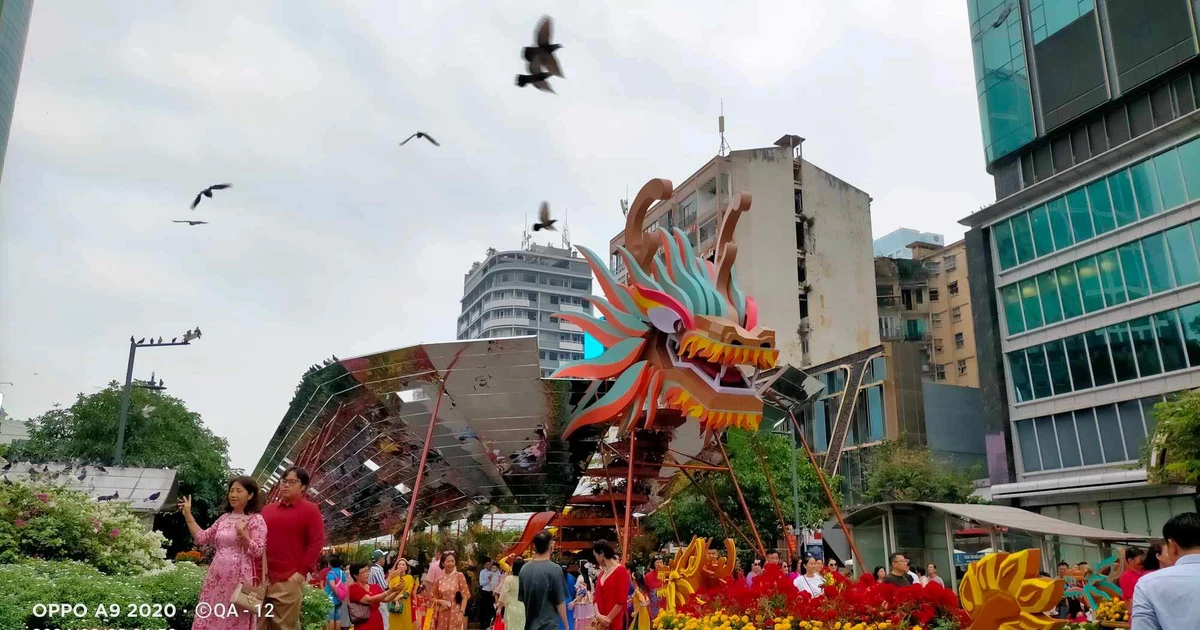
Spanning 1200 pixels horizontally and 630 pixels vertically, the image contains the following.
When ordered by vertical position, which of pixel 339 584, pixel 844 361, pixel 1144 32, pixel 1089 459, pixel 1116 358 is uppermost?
pixel 1144 32

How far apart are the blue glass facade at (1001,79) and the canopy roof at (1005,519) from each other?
1712 cm

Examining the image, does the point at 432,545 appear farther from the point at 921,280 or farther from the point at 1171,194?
the point at 921,280

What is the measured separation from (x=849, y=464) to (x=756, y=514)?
1448cm

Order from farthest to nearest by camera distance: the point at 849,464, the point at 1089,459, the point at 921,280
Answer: the point at 921,280 < the point at 849,464 < the point at 1089,459

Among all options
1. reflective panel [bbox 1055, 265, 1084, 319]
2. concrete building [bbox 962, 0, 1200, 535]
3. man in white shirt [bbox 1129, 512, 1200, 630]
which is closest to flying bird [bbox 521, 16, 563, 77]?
man in white shirt [bbox 1129, 512, 1200, 630]

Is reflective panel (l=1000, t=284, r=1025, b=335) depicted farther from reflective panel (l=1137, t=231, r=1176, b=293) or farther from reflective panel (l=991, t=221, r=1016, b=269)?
reflective panel (l=1137, t=231, r=1176, b=293)

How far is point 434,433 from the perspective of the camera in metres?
18.8

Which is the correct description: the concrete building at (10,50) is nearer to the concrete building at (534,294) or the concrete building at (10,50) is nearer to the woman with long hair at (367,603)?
the woman with long hair at (367,603)

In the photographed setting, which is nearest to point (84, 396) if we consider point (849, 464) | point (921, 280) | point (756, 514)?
point (756, 514)

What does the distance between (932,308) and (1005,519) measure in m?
39.7

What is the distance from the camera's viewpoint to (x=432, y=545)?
92.2 ft

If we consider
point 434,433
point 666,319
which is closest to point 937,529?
point 666,319

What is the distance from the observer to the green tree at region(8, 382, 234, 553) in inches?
1367

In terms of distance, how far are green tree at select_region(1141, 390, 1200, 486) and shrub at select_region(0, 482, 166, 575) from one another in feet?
63.0
